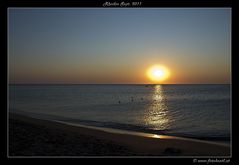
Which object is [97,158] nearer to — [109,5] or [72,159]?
[72,159]

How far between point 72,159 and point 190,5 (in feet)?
17.9

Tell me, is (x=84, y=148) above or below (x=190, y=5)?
below

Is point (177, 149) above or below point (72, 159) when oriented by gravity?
below

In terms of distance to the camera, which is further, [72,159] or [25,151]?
[25,151]

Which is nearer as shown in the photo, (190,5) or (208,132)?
(190,5)

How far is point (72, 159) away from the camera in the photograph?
20.5 feet

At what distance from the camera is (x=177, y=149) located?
35.0ft
